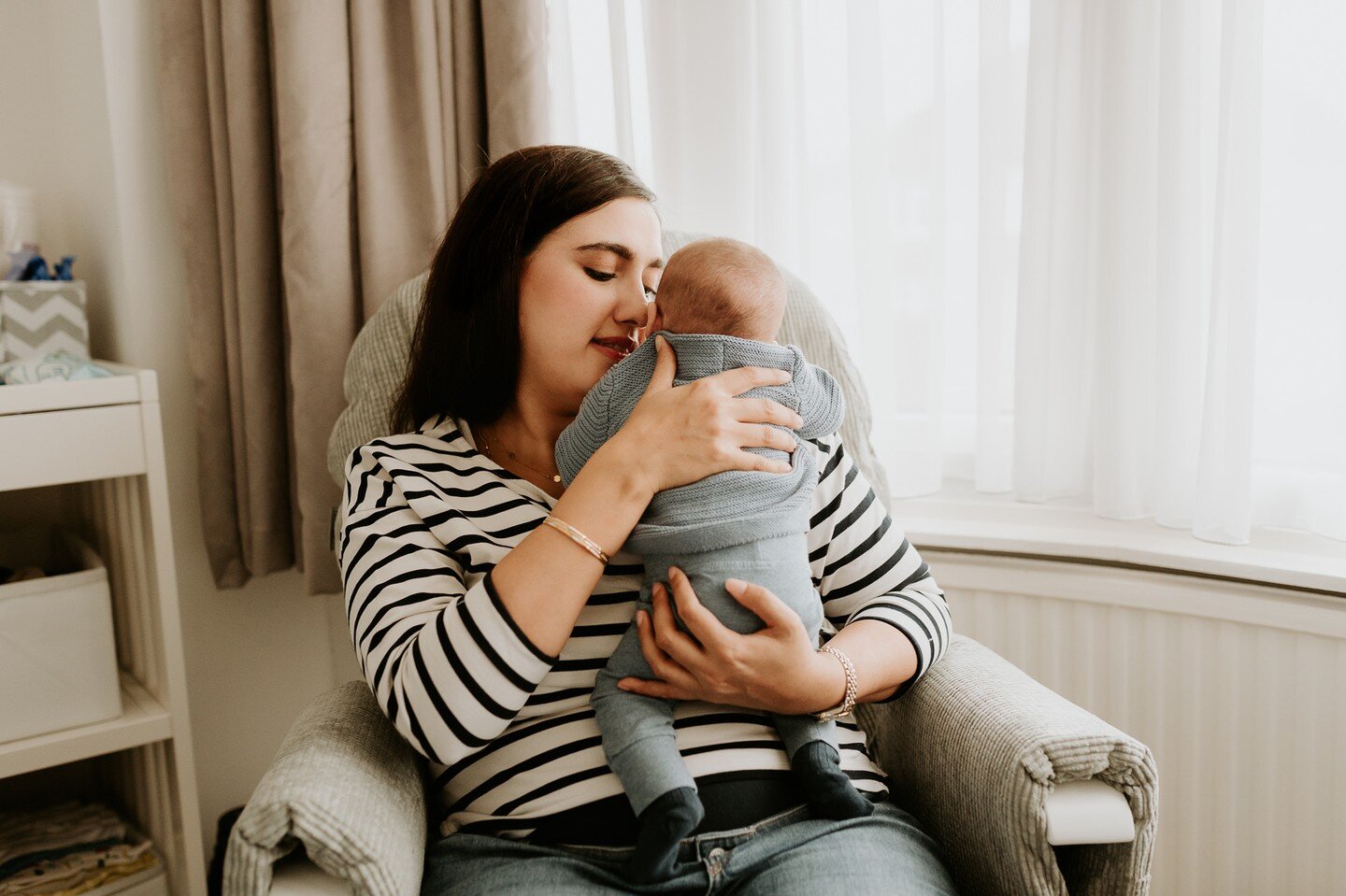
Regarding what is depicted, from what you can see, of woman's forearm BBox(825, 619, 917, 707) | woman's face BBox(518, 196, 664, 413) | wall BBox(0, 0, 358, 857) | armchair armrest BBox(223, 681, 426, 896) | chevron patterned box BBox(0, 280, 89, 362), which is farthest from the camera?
wall BBox(0, 0, 358, 857)

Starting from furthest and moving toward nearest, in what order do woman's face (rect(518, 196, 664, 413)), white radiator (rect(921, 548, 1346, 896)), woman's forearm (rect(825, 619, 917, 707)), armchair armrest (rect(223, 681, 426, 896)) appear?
white radiator (rect(921, 548, 1346, 896)), woman's face (rect(518, 196, 664, 413)), woman's forearm (rect(825, 619, 917, 707)), armchair armrest (rect(223, 681, 426, 896))

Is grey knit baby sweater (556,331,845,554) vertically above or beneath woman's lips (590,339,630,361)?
beneath

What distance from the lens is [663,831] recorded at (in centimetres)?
90

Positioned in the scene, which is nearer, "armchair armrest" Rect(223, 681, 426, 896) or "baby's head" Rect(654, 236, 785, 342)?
"armchair armrest" Rect(223, 681, 426, 896)

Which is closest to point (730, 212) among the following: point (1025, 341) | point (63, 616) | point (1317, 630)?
point (1025, 341)

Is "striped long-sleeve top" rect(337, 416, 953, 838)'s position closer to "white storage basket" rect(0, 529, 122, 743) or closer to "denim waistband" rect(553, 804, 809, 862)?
"denim waistband" rect(553, 804, 809, 862)

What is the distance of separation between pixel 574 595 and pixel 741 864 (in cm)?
30

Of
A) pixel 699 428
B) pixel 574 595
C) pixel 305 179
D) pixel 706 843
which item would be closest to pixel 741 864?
pixel 706 843

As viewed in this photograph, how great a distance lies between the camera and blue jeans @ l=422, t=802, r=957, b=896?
938 mm

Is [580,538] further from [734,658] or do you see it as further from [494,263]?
[494,263]

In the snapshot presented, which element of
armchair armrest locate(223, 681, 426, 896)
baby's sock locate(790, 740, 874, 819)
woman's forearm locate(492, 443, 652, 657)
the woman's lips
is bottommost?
baby's sock locate(790, 740, 874, 819)

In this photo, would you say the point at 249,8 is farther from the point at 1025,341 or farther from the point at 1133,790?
the point at 1133,790

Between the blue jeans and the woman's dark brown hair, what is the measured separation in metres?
0.51

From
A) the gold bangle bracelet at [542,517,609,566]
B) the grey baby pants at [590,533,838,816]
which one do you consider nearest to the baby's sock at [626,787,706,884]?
the grey baby pants at [590,533,838,816]
